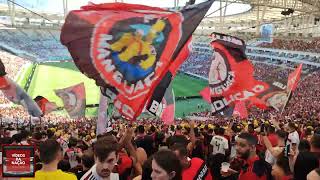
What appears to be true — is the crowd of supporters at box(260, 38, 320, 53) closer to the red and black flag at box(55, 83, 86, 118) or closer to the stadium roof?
the stadium roof

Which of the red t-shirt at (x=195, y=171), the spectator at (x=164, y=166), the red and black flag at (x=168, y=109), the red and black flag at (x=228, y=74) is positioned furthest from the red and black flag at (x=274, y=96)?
the spectator at (x=164, y=166)

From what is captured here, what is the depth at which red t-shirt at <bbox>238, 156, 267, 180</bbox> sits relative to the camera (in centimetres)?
442

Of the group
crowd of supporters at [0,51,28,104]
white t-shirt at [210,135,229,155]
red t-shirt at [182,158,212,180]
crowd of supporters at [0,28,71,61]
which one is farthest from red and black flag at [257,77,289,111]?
crowd of supporters at [0,28,71,61]

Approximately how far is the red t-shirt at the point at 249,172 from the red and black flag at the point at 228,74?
5141mm

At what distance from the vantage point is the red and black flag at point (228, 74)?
9766 millimetres

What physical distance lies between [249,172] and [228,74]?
5.74 metres

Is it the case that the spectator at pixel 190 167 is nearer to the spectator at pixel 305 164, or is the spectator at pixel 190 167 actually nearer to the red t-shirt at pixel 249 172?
the red t-shirt at pixel 249 172

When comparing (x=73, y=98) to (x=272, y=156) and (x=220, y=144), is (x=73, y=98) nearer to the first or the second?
(x=220, y=144)

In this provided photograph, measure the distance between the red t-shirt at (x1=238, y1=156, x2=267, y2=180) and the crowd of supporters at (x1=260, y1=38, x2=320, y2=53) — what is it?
38.3m

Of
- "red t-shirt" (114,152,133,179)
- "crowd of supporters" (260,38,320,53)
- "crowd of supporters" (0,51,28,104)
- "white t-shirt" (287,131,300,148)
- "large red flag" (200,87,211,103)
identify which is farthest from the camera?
"crowd of supporters" (0,51,28,104)

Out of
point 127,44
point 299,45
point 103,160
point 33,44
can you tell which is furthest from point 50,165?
point 33,44

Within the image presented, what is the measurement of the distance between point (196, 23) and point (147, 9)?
715mm

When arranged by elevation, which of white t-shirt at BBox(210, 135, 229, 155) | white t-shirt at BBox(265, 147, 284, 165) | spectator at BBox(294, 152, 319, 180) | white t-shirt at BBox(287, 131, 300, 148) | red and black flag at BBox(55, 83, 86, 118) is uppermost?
spectator at BBox(294, 152, 319, 180)

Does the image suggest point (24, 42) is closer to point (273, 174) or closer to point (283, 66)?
point (283, 66)
